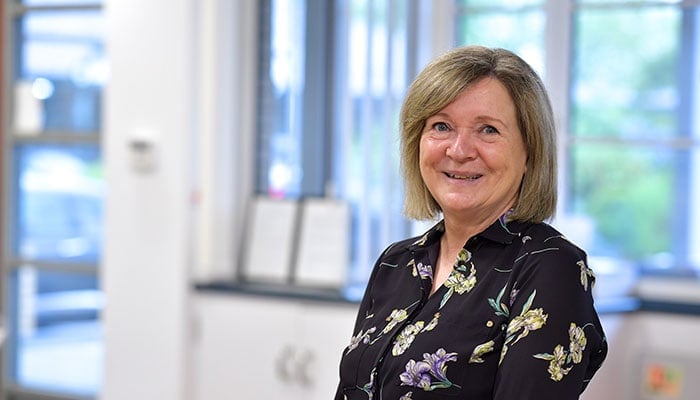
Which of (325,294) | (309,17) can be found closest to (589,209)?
(325,294)

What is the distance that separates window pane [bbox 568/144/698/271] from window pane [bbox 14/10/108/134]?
2258mm

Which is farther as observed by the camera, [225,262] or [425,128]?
[225,262]

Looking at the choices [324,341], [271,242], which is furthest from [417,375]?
[271,242]

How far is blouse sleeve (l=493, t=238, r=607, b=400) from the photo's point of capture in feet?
5.40

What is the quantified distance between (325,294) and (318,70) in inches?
38.6

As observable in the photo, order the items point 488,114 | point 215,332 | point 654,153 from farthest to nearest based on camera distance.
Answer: point 215,332 → point 654,153 → point 488,114

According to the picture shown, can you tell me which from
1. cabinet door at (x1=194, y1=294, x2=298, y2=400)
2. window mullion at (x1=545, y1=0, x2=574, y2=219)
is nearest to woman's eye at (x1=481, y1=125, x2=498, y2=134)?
window mullion at (x1=545, y1=0, x2=574, y2=219)

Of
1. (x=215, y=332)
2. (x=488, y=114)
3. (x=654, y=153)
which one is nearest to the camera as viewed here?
(x=488, y=114)

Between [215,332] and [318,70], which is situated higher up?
[318,70]

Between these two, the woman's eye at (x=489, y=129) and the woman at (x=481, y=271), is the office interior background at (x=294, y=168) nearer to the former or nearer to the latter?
the woman at (x=481, y=271)

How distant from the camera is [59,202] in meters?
5.29

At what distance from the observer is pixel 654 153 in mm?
4176

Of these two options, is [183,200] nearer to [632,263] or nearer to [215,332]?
[215,332]

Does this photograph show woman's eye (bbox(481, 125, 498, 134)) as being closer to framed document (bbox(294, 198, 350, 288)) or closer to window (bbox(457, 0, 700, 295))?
window (bbox(457, 0, 700, 295))
